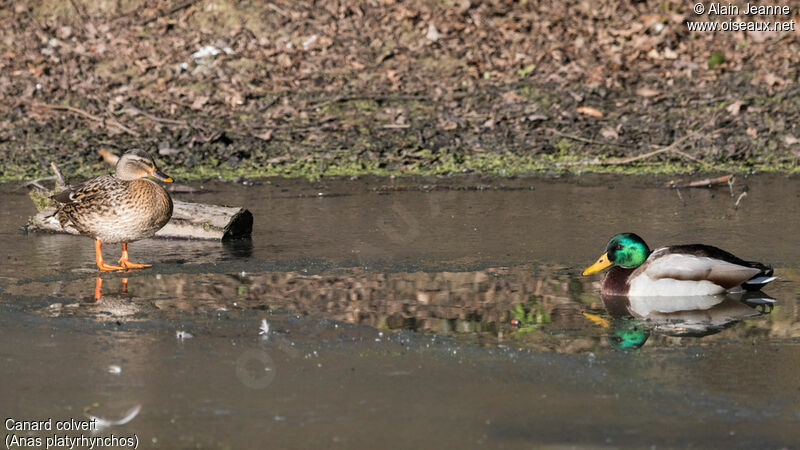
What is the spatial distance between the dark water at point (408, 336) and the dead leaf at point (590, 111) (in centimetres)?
354

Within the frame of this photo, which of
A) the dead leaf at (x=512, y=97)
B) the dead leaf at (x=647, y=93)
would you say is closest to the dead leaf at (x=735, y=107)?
the dead leaf at (x=647, y=93)

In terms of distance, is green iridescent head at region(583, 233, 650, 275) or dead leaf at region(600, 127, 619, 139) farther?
dead leaf at region(600, 127, 619, 139)

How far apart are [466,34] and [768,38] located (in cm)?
429

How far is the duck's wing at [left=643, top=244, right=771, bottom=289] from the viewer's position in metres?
7.82

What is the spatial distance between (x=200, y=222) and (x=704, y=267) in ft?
14.6

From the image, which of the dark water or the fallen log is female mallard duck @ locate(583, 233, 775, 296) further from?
the fallen log

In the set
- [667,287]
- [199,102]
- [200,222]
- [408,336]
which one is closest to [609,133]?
[199,102]

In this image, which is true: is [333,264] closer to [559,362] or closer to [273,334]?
[273,334]

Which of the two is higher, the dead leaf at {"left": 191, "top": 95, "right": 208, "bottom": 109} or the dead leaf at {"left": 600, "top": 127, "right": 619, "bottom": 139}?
the dead leaf at {"left": 191, "top": 95, "right": 208, "bottom": 109}

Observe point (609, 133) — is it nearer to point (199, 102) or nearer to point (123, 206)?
point (199, 102)

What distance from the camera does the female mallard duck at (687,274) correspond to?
7.83 metres

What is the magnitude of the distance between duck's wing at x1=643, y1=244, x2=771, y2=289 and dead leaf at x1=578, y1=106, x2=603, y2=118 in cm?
679

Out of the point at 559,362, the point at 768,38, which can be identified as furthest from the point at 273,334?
the point at 768,38

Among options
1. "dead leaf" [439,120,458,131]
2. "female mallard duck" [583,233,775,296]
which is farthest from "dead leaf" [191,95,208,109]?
"female mallard duck" [583,233,775,296]
